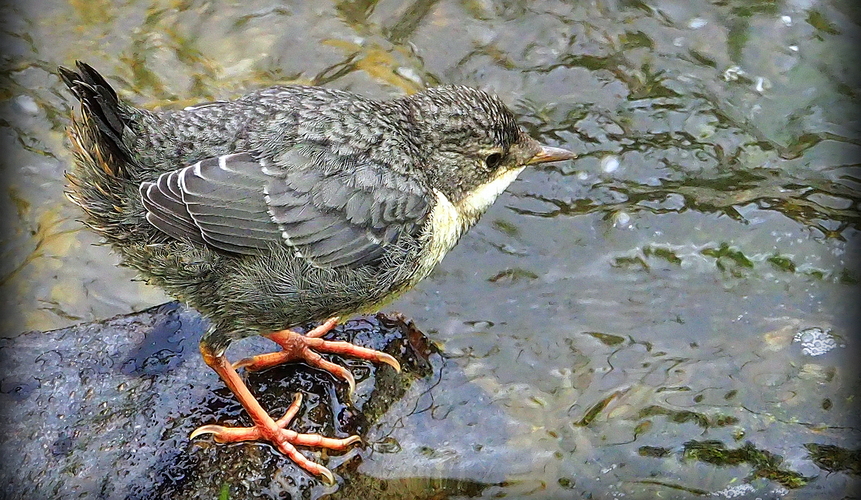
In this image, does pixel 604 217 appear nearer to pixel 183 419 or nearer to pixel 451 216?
pixel 451 216

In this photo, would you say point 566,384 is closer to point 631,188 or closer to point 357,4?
point 631,188

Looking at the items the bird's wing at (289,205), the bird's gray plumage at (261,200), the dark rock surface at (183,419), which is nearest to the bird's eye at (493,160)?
the bird's gray plumage at (261,200)

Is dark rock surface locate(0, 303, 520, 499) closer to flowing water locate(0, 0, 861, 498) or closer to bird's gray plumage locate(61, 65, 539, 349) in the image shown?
flowing water locate(0, 0, 861, 498)

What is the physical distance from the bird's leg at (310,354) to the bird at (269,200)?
219mm

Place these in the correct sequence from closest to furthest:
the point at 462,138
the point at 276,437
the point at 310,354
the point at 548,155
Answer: the point at 276,437 < the point at 462,138 < the point at 310,354 < the point at 548,155

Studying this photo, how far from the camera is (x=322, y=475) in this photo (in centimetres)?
386

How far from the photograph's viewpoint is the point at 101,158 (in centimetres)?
373

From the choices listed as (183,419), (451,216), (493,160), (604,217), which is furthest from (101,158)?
(604,217)

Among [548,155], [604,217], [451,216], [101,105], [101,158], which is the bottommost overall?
[604,217]

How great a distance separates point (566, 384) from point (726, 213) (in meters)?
1.73

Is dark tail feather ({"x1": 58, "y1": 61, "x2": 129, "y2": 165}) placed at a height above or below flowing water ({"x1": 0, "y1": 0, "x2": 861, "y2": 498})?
above

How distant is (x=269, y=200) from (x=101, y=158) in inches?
29.5

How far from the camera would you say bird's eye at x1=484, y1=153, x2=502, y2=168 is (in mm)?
4324

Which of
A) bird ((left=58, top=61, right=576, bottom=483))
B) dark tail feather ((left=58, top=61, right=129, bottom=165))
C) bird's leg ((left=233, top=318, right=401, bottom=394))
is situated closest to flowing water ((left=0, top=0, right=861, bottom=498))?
bird's leg ((left=233, top=318, right=401, bottom=394))
